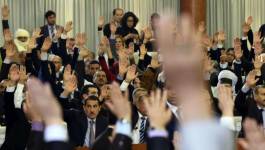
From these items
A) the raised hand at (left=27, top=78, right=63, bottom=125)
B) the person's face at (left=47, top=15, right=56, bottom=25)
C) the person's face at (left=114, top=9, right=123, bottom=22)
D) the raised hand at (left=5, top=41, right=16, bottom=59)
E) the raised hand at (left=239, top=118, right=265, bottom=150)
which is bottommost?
the raised hand at (left=239, top=118, right=265, bottom=150)

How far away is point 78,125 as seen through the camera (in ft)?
20.2

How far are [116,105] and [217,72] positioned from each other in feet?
22.9

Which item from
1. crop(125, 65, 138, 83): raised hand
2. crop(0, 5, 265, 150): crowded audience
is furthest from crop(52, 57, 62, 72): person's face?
crop(125, 65, 138, 83): raised hand

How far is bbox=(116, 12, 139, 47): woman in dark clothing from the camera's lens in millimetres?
10281

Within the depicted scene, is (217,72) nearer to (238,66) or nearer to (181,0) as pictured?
(238,66)

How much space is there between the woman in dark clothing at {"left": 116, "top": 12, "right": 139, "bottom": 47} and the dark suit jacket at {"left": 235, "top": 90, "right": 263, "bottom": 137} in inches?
132

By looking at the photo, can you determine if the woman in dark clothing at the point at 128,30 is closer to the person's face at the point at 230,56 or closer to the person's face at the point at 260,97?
the person's face at the point at 230,56

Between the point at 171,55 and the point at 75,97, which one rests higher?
the point at 171,55

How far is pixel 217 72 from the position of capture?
9.30 metres

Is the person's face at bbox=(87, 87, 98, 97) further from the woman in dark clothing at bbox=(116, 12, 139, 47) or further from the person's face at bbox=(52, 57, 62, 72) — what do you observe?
the woman in dark clothing at bbox=(116, 12, 139, 47)

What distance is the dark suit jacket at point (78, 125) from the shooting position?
613 centimetres

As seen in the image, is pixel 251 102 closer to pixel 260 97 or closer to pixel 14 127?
pixel 260 97

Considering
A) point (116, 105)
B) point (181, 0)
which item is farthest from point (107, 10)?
point (116, 105)

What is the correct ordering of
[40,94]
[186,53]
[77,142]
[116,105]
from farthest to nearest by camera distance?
[77,142] → [116,105] → [40,94] → [186,53]
